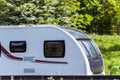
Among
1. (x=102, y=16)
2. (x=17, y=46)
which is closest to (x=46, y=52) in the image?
(x=17, y=46)

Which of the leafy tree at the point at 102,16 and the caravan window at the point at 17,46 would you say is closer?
the caravan window at the point at 17,46

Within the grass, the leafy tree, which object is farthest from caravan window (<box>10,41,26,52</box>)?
the leafy tree

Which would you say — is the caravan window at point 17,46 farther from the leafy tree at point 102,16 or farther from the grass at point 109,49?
the leafy tree at point 102,16

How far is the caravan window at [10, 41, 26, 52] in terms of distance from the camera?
15.2 metres

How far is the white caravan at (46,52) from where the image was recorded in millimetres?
14750

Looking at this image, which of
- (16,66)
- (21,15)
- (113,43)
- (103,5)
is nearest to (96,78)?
(16,66)

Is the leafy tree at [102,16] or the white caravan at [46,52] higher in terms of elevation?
the leafy tree at [102,16]

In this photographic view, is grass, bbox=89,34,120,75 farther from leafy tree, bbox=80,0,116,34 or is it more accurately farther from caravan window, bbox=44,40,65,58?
leafy tree, bbox=80,0,116,34

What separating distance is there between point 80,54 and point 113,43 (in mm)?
13723

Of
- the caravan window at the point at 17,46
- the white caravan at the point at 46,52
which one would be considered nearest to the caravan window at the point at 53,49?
the white caravan at the point at 46,52

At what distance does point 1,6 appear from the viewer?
2386cm

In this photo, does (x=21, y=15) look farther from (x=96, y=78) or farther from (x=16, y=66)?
(x=96, y=78)

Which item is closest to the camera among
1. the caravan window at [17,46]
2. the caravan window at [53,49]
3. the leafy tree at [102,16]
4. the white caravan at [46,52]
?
the white caravan at [46,52]

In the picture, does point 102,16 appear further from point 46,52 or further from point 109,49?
point 46,52
